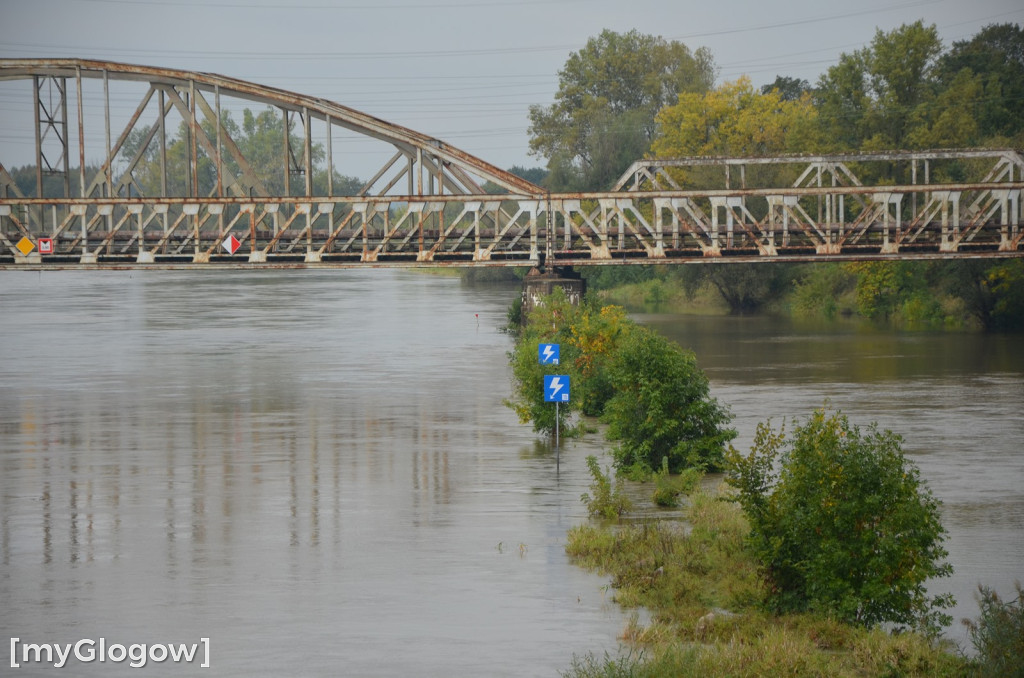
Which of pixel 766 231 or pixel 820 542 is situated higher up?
pixel 766 231

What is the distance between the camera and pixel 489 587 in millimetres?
20016

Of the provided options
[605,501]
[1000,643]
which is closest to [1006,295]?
[605,501]

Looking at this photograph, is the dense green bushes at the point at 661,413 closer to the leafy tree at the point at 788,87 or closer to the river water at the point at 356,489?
the river water at the point at 356,489

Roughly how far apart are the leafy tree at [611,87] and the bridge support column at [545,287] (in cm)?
6085

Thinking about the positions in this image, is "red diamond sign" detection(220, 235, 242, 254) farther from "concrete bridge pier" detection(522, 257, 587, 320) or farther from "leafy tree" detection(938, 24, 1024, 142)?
"leafy tree" detection(938, 24, 1024, 142)

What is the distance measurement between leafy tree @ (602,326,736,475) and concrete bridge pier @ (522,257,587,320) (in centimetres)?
3004

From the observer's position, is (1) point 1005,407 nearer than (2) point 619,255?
Yes

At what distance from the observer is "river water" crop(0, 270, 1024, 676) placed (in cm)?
1814

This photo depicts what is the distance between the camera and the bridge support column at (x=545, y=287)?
6050cm

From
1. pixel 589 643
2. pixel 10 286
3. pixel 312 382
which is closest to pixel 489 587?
pixel 589 643

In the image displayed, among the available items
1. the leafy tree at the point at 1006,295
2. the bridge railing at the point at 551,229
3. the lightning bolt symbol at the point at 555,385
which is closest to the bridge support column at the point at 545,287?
the bridge railing at the point at 551,229

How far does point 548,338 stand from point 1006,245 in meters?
28.8

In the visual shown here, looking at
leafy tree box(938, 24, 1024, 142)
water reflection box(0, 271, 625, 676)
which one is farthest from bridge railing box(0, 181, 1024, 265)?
leafy tree box(938, 24, 1024, 142)

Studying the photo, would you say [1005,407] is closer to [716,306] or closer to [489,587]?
[489,587]
